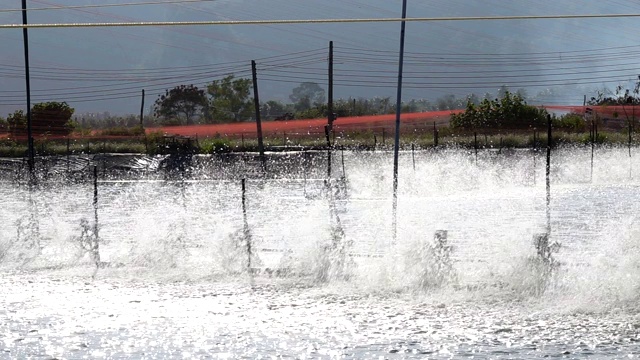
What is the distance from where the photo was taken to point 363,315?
15453mm

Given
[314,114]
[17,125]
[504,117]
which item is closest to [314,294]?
[17,125]

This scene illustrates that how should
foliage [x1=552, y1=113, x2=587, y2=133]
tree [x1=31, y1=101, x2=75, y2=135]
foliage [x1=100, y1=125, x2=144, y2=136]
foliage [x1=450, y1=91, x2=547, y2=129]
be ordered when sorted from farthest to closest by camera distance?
foliage [x1=450, y1=91, x2=547, y2=129] → tree [x1=31, y1=101, x2=75, y2=135] → foliage [x1=552, y1=113, x2=587, y2=133] → foliage [x1=100, y1=125, x2=144, y2=136]

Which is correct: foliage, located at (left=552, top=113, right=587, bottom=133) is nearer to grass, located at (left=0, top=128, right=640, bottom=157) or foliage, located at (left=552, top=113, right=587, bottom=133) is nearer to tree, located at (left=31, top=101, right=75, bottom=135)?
grass, located at (left=0, top=128, right=640, bottom=157)

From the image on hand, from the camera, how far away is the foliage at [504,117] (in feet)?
302

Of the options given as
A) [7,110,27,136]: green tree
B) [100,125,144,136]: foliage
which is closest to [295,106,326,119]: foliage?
[100,125,144,136]: foliage

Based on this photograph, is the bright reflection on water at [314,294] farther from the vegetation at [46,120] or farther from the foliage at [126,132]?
the vegetation at [46,120]

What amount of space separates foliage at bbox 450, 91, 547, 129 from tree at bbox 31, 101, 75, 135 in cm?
3080

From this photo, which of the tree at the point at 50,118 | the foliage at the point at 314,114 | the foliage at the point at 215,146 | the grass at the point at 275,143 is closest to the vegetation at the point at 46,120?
the tree at the point at 50,118

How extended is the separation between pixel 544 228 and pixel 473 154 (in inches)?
1464

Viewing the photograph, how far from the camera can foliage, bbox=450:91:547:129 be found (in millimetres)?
92062

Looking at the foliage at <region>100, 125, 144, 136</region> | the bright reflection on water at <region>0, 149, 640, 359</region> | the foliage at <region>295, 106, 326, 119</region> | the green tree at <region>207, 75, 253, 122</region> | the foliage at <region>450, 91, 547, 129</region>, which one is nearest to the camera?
the bright reflection on water at <region>0, 149, 640, 359</region>

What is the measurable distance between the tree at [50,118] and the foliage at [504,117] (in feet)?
101

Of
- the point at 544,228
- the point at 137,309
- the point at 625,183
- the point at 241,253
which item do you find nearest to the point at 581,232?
the point at 544,228

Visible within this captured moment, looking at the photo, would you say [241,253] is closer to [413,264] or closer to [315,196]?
[413,264]
